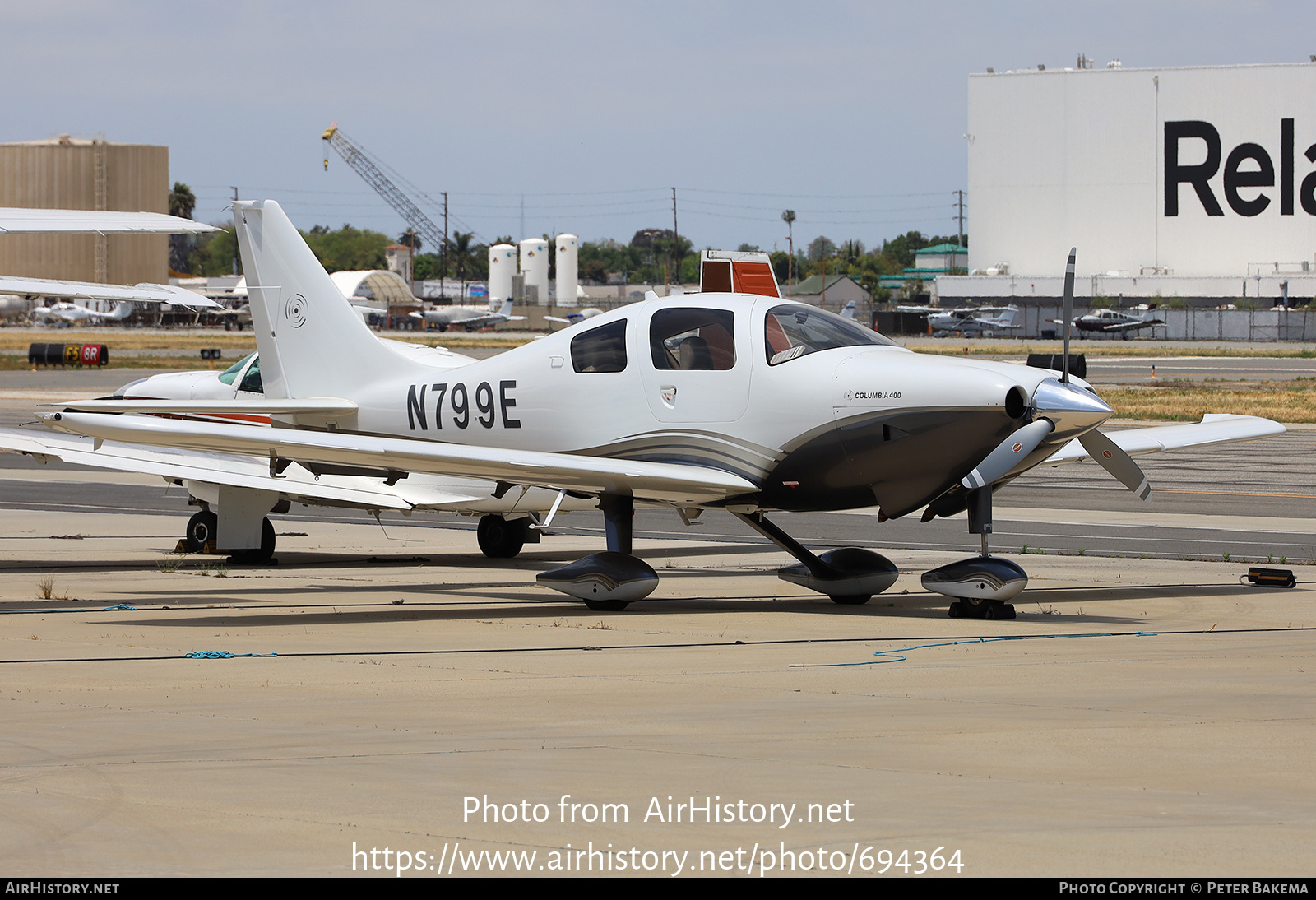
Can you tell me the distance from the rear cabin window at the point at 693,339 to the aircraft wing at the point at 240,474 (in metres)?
2.96

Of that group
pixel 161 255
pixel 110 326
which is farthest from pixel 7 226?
pixel 161 255

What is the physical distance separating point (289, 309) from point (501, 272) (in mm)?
146764

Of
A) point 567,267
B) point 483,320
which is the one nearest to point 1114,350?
point 483,320

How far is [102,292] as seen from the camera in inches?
418

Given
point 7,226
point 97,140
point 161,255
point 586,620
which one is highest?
point 97,140

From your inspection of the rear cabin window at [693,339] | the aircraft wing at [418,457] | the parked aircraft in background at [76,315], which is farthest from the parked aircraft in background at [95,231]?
the parked aircraft in background at [76,315]

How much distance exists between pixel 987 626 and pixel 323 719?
203 inches

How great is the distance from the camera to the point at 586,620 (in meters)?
10.8

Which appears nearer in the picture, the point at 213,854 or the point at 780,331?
the point at 213,854

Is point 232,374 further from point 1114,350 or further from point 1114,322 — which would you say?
point 1114,322

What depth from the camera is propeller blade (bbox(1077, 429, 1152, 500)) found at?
11156mm

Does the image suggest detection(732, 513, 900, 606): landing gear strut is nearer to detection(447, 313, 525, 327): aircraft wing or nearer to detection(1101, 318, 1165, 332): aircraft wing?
detection(1101, 318, 1165, 332): aircraft wing

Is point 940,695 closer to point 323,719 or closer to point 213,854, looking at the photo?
point 323,719

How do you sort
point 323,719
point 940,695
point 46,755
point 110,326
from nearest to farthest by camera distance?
point 46,755 < point 323,719 < point 940,695 < point 110,326
